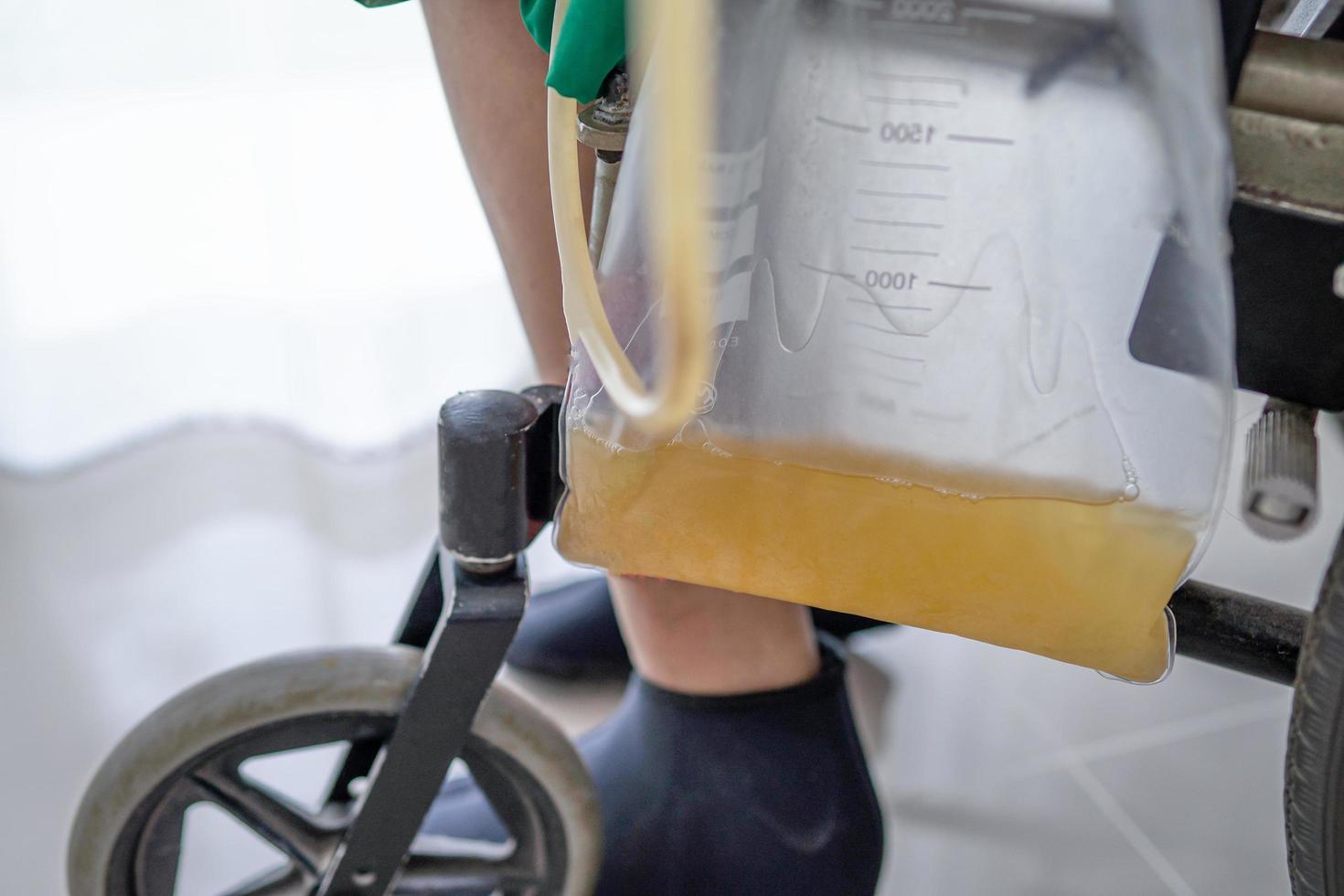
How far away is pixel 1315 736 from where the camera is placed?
355 millimetres

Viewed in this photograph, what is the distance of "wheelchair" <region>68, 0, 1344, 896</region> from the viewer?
1.05 feet

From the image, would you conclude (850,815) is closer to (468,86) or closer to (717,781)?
(717,781)

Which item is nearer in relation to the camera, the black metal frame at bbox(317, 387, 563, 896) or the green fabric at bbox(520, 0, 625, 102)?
the green fabric at bbox(520, 0, 625, 102)

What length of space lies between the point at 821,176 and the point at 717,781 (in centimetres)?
40

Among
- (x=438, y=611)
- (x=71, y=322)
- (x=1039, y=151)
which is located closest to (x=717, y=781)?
(x=438, y=611)

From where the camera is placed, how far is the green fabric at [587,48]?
1.03ft

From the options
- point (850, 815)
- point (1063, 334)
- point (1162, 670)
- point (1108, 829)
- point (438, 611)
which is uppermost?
point (1063, 334)

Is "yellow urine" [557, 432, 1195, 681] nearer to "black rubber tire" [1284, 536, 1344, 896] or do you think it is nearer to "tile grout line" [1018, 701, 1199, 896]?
"black rubber tire" [1284, 536, 1344, 896]

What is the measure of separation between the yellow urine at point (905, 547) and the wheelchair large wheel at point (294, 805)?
0.20 metres

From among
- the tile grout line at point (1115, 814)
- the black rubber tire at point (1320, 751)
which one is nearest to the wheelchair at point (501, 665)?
the black rubber tire at point (1320, 751)

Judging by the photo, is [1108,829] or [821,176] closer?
[821,176]

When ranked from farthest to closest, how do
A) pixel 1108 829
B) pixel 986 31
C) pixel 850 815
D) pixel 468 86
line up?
pixel 1108 829, pixel 850 815, pixel 468 86, pixel 986 31

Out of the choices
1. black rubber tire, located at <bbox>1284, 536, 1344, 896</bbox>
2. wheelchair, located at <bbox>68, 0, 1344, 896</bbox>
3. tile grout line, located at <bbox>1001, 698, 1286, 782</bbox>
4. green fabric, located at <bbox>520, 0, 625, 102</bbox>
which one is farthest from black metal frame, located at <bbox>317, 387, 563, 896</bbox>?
tile grout line, located at <bbox>1001, 698, 1286, 782</bbox>

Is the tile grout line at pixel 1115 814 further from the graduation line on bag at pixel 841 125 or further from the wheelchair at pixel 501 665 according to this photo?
the graduation line on bag at pixel 841 125
